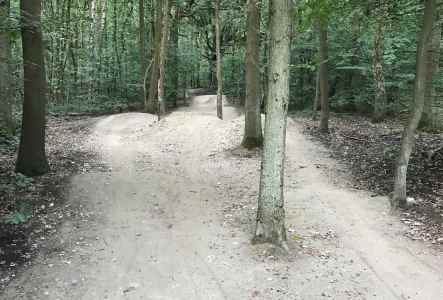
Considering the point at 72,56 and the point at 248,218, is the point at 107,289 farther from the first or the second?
the point at 72,56

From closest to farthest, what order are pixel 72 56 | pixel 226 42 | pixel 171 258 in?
1. pixel 171 258
2. pixel 72 56
3. pixel 226 42

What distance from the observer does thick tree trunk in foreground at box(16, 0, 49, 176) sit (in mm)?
10406

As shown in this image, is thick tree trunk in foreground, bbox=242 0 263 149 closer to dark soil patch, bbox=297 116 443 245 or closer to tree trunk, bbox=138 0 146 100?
dark soil patch, bbox=297 116 443 245

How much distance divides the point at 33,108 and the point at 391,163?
949 cm

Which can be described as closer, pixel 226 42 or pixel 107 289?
pixel 107 289

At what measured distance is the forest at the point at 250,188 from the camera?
21.4ft

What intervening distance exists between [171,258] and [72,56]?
82.1 feet

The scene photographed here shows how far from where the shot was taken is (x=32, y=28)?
9953mm

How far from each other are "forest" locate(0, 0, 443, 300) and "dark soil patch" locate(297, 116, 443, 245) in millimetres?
53

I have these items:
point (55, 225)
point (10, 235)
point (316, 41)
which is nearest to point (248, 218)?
point (55, 225)

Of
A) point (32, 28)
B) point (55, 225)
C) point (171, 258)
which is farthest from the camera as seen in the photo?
point (32, 28)

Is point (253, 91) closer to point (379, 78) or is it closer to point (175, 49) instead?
point (379, 78)

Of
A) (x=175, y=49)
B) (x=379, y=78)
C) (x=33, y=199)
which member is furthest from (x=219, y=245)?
(x=175, y=49)

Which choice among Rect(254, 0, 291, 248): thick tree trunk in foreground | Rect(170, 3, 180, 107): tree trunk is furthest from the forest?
Rect(170, 3, 180, 107): tree trunk
